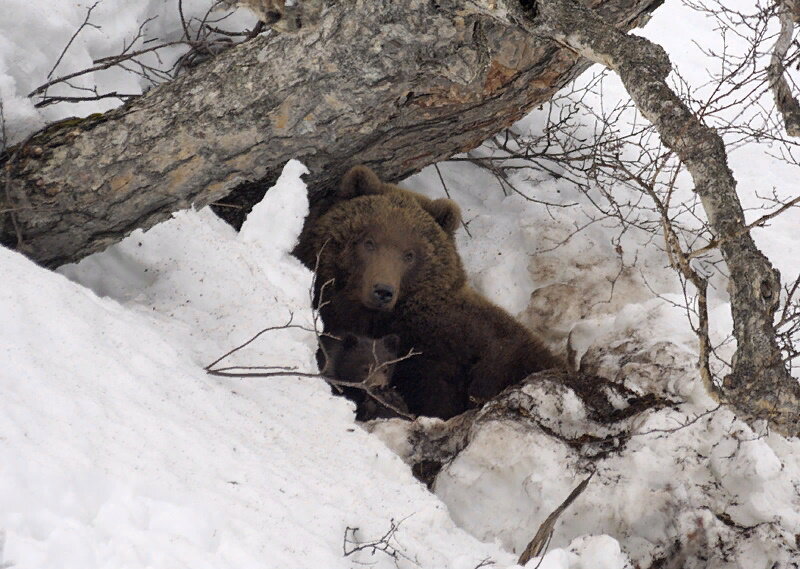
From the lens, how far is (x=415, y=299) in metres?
5.82

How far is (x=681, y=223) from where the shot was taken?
6684mm

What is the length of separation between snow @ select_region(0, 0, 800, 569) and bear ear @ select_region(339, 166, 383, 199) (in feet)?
2.29

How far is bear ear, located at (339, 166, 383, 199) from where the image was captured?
17.1 feet

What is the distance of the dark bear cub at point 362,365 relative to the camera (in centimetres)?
527

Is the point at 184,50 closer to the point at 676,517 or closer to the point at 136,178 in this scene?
the point at 136,178

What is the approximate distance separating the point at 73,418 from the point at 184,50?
13.3 feet

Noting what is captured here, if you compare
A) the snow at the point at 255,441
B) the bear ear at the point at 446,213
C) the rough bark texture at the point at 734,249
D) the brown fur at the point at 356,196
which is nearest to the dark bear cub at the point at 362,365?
the brown fur at the point at 356,196

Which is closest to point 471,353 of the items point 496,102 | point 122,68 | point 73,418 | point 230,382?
point 496,102

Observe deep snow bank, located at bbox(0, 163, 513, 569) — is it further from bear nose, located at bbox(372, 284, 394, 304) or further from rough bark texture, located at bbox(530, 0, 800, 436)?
rough bark texture, located at bbox(530, 0, 800, 436)

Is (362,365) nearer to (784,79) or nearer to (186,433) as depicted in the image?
(186,433)

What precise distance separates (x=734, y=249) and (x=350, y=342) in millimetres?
3144

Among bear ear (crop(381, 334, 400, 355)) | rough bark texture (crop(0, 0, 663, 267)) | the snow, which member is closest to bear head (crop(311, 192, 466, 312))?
bear ear (crop(381, 334, 400, 355))

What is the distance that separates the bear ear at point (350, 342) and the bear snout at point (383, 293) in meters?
0.31

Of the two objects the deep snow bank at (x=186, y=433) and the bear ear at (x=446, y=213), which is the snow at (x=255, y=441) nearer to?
the deep snow bank at (x=186, y=433)
